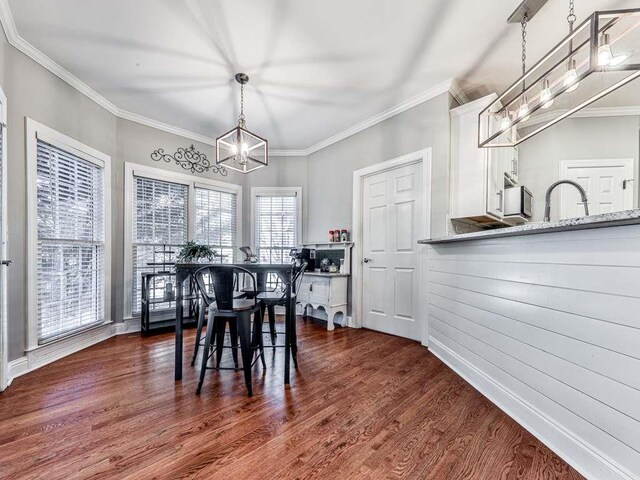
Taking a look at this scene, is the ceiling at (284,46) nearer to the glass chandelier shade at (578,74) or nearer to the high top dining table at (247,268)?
the glass chandelier shade at (578,74)

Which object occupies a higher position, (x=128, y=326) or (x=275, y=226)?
(x=275, y=226)

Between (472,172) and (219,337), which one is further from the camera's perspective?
(472,172)

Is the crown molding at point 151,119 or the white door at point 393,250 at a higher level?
the crown molding at point 151,119

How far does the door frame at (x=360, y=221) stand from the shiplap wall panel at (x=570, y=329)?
3.06 feet

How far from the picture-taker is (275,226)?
4.71 m

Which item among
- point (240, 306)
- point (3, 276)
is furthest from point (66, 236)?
point (240, 306)

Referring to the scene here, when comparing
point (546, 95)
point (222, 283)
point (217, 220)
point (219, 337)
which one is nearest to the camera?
point (546, 95)

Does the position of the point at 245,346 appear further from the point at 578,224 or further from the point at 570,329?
the point at 578,224

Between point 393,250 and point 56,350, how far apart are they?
3573 mm

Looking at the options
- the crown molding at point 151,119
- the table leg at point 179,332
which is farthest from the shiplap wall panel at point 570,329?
the table leg at point 179,332

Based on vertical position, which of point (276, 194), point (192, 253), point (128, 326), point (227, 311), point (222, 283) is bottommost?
point (128, 326)

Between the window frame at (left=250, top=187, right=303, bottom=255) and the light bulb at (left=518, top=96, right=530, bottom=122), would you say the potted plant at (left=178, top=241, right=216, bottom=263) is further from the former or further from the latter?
the light bulb at (left=518, top=96, right=530, bottom=122)

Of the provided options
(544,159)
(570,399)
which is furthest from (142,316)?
(544,159)

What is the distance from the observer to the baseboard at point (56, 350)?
2.28 meters
